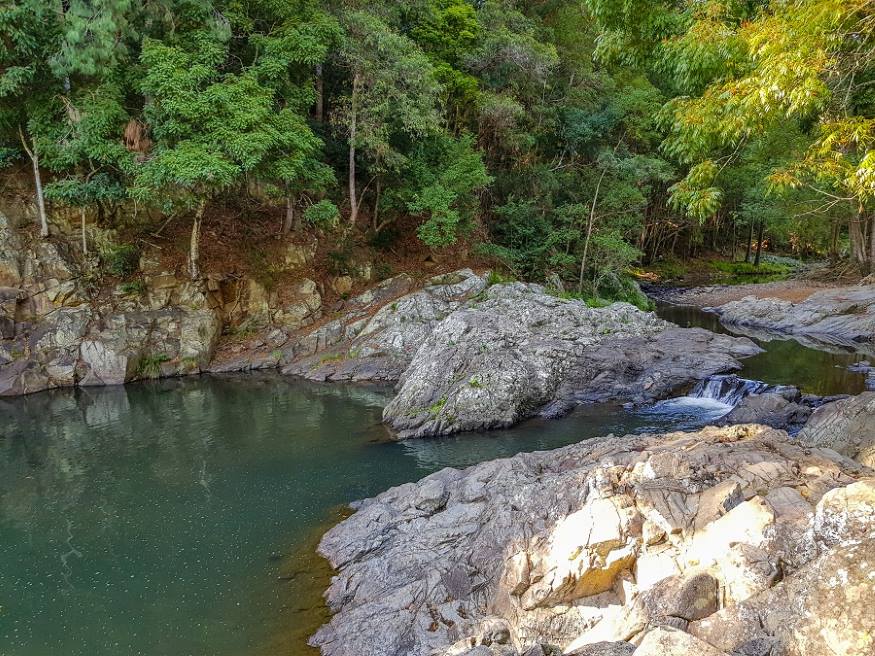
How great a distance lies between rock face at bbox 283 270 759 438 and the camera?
15.3 meters

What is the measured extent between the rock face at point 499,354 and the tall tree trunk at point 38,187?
33.0 feet

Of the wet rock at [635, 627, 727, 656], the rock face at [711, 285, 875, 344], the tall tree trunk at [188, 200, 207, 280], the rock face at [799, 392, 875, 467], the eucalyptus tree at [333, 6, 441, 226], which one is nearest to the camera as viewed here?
the wet rock at [635, 627, 727, 656]

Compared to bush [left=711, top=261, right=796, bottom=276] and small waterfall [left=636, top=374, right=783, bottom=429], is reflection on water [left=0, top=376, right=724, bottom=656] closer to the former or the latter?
small waterfall [left=636, top=374, right=783, bottom=429]

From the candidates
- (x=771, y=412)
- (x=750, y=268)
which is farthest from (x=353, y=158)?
(x=750, y=268)

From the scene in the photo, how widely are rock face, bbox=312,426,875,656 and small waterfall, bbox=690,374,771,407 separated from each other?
25.3 feet

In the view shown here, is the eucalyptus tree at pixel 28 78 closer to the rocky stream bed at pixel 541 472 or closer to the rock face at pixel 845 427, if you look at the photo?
the rocky stream bed at pixel 541 472

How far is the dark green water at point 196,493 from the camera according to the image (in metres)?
7.51

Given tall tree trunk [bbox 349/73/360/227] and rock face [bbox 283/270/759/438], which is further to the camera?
tall tree trunk [bbox 349/73/360/227]

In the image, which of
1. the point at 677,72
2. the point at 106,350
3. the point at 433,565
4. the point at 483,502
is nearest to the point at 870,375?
the point at 677,72

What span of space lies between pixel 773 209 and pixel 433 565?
35.2 meters

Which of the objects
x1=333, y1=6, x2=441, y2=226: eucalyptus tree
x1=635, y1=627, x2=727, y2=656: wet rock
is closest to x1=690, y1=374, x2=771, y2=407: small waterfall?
x1=635, y1=627, x2=727, y2=656: wet rock

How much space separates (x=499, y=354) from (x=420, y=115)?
11.1 metres

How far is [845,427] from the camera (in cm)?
1027

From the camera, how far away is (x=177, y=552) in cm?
927
